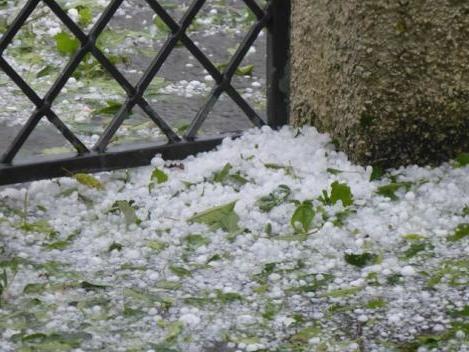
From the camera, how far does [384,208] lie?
105 inches

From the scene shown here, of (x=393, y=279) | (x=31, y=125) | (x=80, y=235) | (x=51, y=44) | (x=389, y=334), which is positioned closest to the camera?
(x=389, y=334)

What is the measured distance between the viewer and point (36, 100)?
2.82 meters

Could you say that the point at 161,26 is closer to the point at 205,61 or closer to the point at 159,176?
the point at 205,61

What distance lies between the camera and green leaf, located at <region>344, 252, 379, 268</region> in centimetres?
244

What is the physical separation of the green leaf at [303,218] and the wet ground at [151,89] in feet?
2.01

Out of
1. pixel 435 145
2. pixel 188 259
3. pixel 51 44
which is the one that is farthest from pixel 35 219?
pixel 51 44

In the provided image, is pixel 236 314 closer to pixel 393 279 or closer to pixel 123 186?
pixel 393 279

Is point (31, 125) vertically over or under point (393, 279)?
over

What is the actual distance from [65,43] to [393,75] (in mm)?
1593

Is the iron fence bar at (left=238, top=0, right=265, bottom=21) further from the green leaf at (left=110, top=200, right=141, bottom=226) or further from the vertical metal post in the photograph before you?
the green leaf at (left=110, top=200, right=141, bottom=226)

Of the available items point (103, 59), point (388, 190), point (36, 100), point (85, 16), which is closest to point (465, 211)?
point (388, 190)

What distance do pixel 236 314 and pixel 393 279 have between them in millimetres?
377

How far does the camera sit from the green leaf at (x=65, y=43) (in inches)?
154

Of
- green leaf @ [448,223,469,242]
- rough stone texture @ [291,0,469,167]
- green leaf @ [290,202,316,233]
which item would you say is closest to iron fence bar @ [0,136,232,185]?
rough stone texture @ [291,0,469,167]
